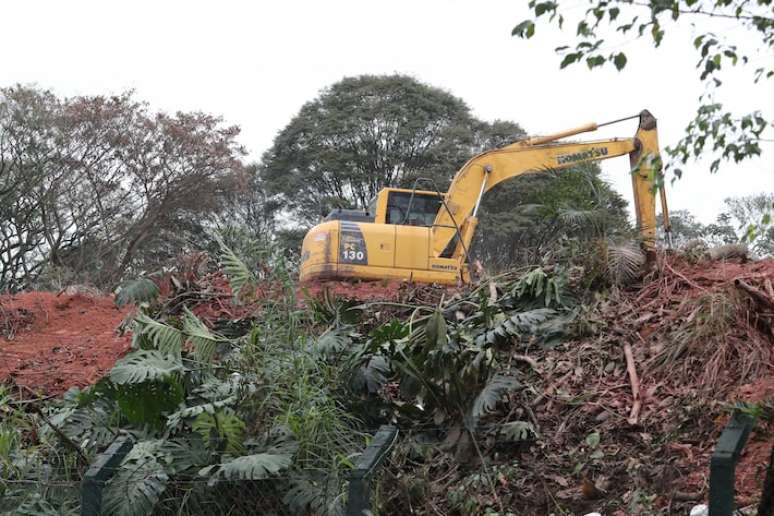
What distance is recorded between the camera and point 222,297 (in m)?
10.8

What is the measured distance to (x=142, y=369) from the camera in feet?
19.6

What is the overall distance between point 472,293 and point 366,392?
2520 millimetres

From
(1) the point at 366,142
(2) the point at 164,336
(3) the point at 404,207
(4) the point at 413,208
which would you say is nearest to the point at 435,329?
(2) the point at 164,336

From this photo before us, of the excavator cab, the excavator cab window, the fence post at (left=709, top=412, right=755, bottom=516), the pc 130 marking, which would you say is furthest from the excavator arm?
the fence post at (left=709, top=412, right=755, bottom=516)

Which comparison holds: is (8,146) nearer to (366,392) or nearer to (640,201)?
(640,201)

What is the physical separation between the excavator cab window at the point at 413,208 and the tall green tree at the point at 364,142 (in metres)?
15.9

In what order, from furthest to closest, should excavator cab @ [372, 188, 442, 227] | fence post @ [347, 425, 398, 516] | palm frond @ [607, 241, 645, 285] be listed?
excavator cab @ [372, 188, 442, 227] < palm frond @ [607, 241, 645, 285] < fence post @ [347, 425, 398, 516]

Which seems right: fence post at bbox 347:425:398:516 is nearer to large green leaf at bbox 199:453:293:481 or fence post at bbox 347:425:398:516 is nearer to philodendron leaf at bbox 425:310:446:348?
large green leaf at bbox 199:453:293:481

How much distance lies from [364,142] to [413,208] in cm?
1736

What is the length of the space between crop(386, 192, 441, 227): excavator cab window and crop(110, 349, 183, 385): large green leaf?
9.20 meters

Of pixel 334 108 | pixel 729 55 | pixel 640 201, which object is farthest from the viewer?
pixel 334 108

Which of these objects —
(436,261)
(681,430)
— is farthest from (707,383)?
(436,261)

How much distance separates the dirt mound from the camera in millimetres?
8969

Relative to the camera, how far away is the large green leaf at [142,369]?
5918 millimetres
